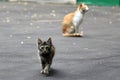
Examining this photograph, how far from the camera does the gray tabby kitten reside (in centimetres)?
784

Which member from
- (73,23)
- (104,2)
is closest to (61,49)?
(73,23)

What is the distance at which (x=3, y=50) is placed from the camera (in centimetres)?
1071

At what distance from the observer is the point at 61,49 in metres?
11.0

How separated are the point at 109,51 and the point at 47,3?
55.3ft

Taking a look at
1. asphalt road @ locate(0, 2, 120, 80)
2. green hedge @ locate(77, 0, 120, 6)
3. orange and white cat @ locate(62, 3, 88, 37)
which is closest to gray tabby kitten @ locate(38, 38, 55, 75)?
asphalt road @ locate(0, 2, 120, 80)

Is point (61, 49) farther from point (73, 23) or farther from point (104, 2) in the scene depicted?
point (104, 2)

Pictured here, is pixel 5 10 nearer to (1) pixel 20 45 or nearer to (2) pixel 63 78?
(1) pixel 20 45

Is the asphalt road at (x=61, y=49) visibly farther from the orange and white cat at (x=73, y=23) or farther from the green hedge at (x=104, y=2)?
the green hedge at (x=104, y=2)

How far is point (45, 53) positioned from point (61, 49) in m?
3.11

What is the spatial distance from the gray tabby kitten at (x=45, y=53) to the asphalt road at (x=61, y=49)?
0.16 meters

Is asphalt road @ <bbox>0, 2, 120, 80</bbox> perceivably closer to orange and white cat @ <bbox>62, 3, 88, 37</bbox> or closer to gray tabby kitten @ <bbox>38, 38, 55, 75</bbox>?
gray tabby kitten @ <bbox>38, 38, 55, 75</bbox>

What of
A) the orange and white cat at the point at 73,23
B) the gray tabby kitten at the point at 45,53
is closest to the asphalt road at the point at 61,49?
the gray tabby kitten at the point at 45,53

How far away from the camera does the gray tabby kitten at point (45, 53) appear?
7.84 m

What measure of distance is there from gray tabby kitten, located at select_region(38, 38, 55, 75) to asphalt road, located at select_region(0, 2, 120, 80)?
0.16 metres
